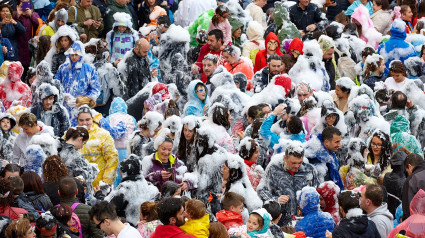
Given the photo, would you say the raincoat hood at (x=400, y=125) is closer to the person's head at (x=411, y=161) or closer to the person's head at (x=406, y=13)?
the person's head at (x=411, y=161)

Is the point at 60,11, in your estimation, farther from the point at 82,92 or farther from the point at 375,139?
the point at 375,139

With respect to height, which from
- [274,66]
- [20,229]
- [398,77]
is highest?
[20,229]

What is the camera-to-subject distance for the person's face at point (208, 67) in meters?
16.1

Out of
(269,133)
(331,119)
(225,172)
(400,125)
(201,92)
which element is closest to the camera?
(225,172)

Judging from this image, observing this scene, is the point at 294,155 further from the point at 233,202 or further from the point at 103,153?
the point at 103,153

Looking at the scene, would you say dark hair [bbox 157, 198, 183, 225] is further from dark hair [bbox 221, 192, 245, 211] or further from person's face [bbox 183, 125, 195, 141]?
person's face [bbox 183, 125, 195, 141]

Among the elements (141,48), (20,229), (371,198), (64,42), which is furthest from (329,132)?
(64,42)

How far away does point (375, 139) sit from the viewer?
41.7ft

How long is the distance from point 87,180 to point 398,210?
12.0ft

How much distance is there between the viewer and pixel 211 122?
13031mm

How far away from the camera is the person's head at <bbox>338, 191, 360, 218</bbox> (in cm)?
1054

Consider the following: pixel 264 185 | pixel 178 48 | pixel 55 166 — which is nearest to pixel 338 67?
pixel 178 48

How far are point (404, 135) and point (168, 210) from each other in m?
4.94

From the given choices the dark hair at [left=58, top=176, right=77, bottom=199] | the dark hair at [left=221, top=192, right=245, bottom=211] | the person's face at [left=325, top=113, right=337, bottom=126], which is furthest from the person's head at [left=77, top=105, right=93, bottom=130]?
the person's face at [left=325, top=113, right=337, bottom=126]
